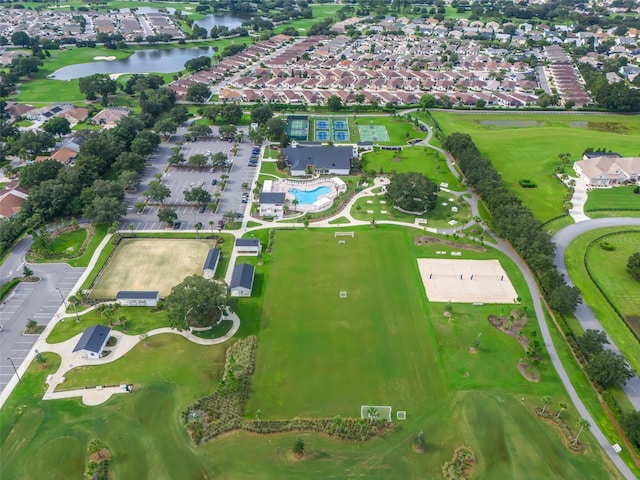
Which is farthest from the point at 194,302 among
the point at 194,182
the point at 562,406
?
the point at 562,406

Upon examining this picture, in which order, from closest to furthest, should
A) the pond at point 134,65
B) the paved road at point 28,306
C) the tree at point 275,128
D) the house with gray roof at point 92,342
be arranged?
the house with gray roof at point 92,342 < the paved road at point 28,306 < the tree at point 275,128 < the pond at point 134,65

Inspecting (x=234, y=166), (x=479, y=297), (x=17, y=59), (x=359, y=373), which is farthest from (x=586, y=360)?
(x=17, y=59)

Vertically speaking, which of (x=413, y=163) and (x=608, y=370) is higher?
(x=608, y=370)

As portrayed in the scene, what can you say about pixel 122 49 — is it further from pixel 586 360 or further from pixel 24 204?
pixel 586 360

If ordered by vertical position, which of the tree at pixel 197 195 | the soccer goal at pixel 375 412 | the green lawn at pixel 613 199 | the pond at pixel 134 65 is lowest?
the pond at pixel 134 65

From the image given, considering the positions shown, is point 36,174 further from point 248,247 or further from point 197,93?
point 197,93

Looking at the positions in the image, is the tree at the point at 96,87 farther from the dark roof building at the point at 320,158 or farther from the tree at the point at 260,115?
the dark roof building at the point at 320,158

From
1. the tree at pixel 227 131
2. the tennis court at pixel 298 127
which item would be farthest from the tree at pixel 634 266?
the tree at pixel 227 131
